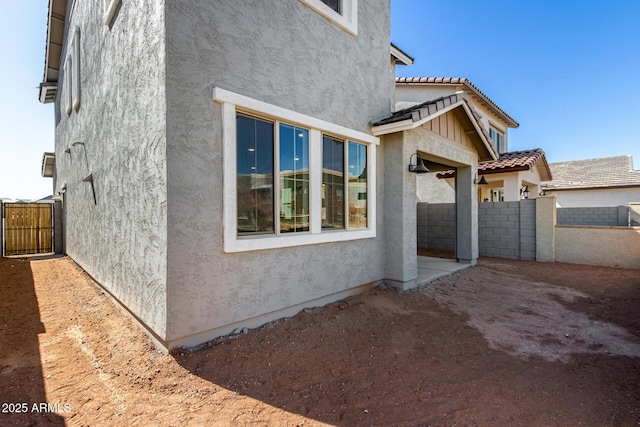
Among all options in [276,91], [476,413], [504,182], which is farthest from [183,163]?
[504,182]

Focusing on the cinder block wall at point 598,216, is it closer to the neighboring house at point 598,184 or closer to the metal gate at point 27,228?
the neighboring house at point 598,184

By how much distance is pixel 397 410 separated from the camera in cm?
286

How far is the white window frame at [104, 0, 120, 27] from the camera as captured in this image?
5113mm

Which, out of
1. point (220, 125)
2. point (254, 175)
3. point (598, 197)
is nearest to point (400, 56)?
point (254, 175)

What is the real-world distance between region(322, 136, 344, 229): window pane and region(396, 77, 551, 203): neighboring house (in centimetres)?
846

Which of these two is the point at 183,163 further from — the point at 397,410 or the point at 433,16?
the point at 433,16

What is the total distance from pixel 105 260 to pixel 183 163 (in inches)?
160

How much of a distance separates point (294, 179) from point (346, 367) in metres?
3.06

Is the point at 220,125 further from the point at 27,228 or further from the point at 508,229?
the point at 27,228

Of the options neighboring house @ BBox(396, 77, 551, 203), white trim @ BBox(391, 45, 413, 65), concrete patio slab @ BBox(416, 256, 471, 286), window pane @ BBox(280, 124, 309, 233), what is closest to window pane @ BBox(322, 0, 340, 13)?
white trim @ BBox(391, 45, 413, 65)

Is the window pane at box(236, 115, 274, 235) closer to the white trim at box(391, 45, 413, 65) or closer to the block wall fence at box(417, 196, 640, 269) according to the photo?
the white trim at box(391, 45, 413, 65)

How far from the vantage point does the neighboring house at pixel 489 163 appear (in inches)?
524

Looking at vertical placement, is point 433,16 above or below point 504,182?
above

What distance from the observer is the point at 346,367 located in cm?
366
